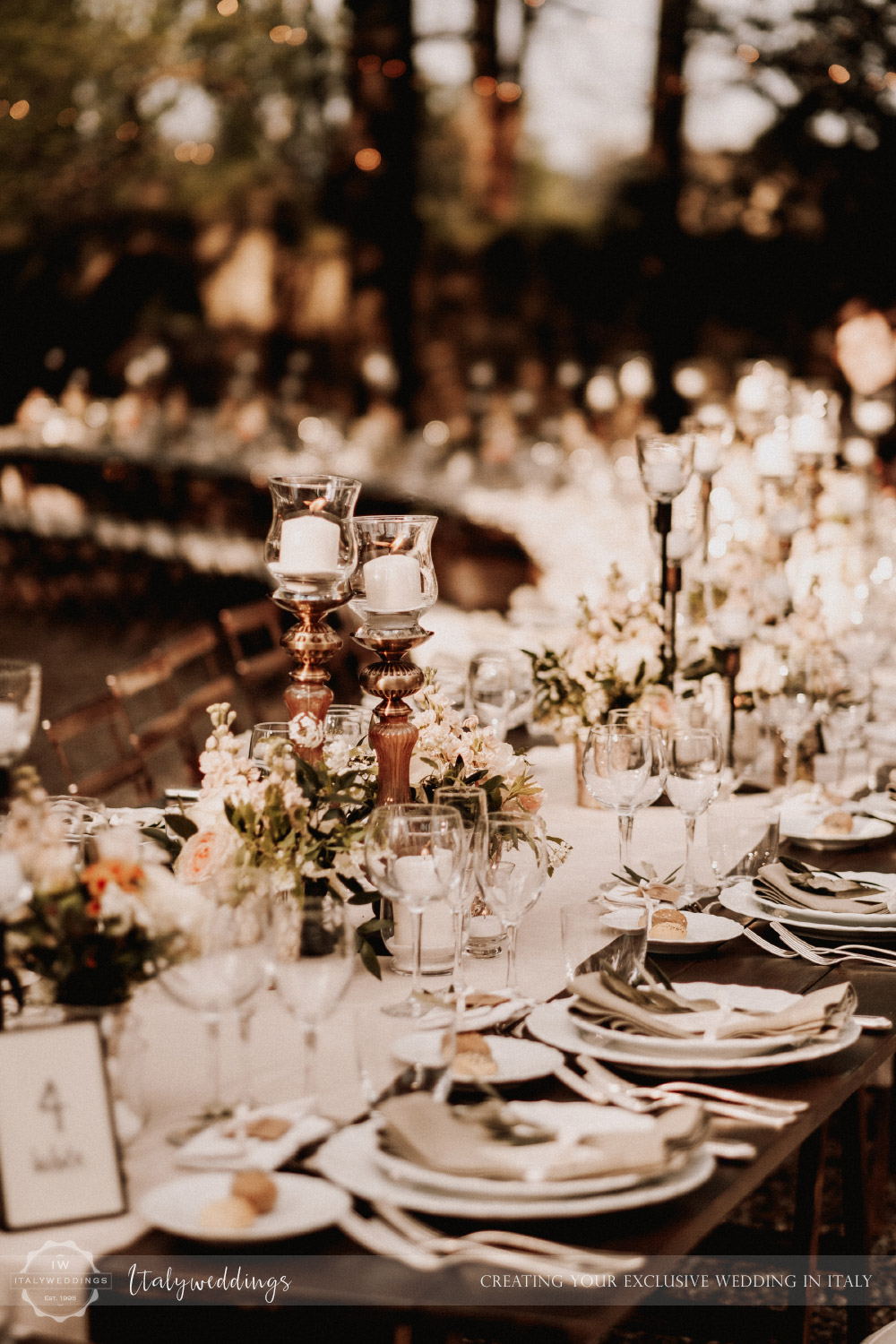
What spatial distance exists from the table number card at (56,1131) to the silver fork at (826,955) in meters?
0.85

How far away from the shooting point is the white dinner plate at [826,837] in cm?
211

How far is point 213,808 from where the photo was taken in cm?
159

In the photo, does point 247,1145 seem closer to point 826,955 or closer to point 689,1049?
point 689,1049

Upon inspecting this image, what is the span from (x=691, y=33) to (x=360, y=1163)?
7.10m

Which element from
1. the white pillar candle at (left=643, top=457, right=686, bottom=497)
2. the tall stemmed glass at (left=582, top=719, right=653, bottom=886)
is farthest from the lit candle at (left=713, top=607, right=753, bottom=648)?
the tall stemmed glass at (left=582, top=719, right=653, bottom=886)

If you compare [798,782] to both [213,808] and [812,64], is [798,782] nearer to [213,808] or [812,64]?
[213,808]

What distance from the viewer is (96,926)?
3.88 feet

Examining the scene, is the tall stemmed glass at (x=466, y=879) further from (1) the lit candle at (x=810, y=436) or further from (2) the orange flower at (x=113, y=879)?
(1) the lit candle at (x=810, y=436)

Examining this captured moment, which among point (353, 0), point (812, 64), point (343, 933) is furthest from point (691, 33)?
point (343, 933)

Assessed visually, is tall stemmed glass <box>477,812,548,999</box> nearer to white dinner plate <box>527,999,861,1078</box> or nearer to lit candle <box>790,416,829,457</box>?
white dinner plate <box>527,999,861,1078</box>

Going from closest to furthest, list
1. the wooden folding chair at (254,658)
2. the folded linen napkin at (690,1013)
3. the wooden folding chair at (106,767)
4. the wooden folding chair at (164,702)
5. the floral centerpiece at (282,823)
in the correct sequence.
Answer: the folded linen napkin at (690,1013) < the floral centerpiece at (282,823) < the wooden folding chair at (106,767) < the wooden folding chair at (164,702) < the wooden folding chair at (254,658)

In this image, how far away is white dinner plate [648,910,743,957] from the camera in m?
1.64

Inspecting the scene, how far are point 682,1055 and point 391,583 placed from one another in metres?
0.70

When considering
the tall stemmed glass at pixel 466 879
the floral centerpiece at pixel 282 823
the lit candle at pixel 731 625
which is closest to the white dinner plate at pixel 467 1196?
the tall stemmed glass at pixel 466 879
